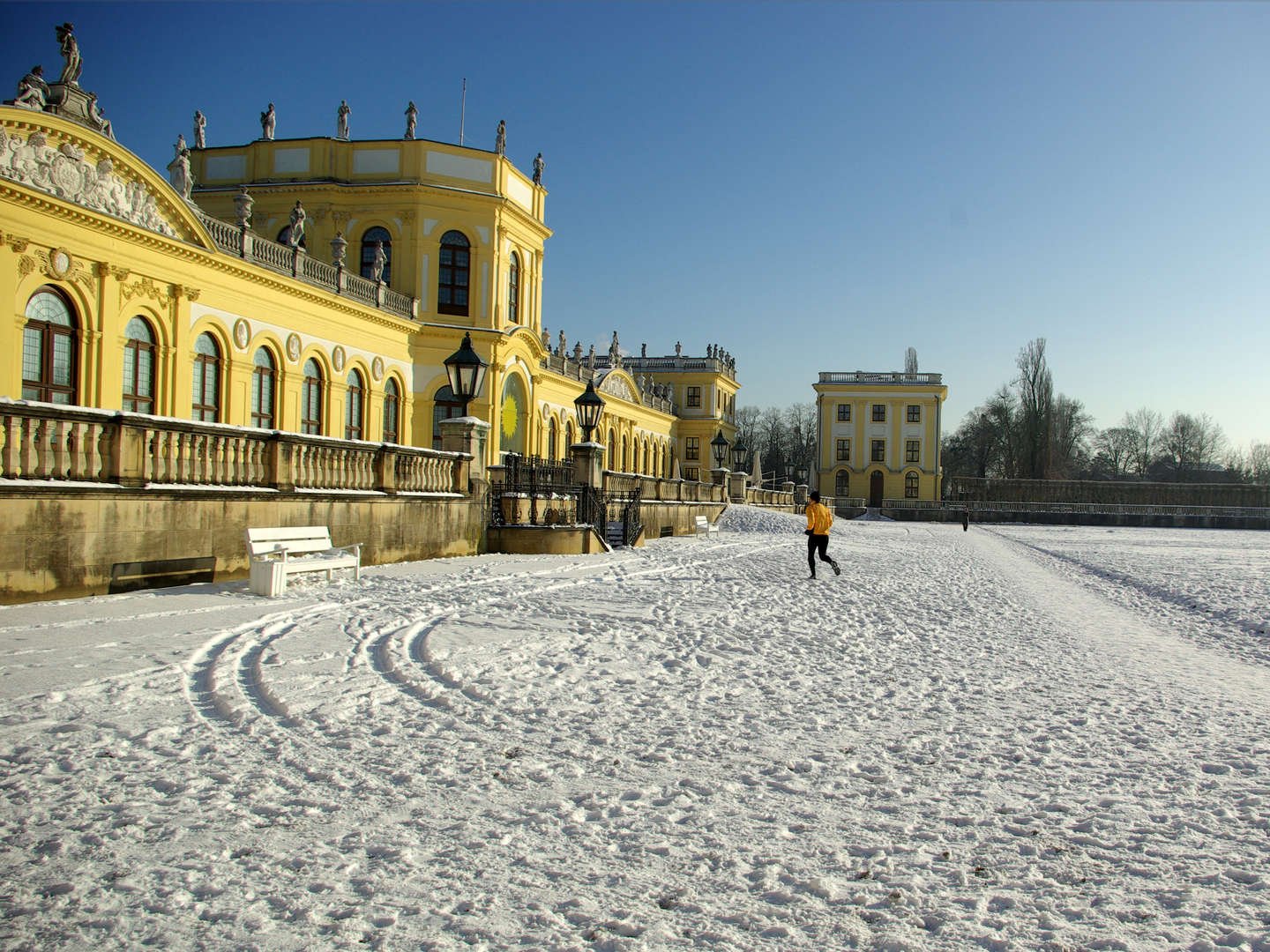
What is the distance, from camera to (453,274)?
32000 mm

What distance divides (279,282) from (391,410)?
22.7 ft

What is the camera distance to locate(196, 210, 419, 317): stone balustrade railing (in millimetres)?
23344

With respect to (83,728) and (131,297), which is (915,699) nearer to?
(83,728)

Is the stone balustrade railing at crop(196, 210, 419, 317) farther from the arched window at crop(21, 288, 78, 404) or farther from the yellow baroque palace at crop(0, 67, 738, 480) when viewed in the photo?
the arched window at crop(21, 288, 78, 404)

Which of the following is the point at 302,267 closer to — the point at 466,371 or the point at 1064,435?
the point at 466,371

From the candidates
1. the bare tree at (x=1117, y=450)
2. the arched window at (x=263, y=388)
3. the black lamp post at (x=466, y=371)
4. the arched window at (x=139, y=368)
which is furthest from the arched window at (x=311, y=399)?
the bare tree at (x=1117, y=450)

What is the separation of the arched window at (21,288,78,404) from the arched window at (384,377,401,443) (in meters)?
11.7

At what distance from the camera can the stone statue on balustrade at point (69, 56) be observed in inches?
717

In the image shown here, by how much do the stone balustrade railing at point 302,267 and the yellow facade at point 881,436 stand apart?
5723cm

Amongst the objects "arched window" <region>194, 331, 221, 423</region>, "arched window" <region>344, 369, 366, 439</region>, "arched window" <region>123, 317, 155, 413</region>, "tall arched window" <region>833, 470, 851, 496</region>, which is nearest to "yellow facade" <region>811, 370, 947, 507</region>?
"tall arched window" <region>833, 470, 851, 496</region>

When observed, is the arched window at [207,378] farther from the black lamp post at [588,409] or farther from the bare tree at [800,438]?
the bare tree at [800,438]

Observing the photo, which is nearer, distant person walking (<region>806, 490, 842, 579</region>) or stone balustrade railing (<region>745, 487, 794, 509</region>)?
distant person walking (<region>806, 490, 842, 579</region>)

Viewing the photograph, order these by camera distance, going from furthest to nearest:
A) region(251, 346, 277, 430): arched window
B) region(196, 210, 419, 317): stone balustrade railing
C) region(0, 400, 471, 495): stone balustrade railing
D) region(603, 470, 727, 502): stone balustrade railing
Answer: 1. region(251, 346, 277, 430): arched window
2. region(603, 470, 727, 502): stone balustrade railing
3. region(196, 210, 419, 317): stone balustrade railing
4. region(0, 400, 471, 495): stone balustrade railing

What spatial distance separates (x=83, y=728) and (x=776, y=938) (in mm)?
3935
